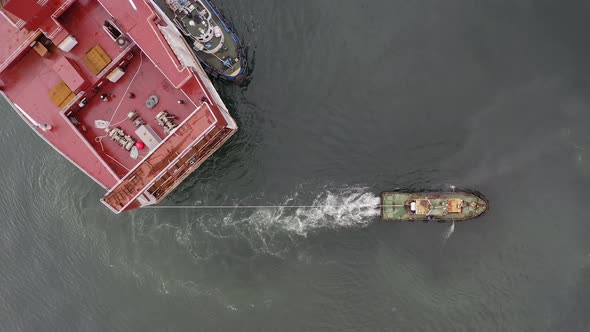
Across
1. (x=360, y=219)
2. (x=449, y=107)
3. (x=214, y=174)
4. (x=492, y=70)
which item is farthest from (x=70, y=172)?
(x=492, y=70)

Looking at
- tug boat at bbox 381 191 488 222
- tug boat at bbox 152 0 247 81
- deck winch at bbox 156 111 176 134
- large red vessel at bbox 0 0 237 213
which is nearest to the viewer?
large red vessel at bbox 0 0 237 213

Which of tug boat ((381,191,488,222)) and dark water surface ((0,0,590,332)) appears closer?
dark water surface ((0,0,590,332))

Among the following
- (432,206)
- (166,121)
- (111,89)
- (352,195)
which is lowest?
(432,206)

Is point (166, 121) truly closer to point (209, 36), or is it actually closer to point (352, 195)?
point (209, 36)

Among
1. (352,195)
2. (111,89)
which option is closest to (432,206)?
(352,195)

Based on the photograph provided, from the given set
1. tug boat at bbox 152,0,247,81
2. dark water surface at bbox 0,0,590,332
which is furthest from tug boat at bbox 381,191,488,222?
tug boat at bbox 152,0,247,81

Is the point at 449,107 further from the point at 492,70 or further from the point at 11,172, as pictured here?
the point at 11,172

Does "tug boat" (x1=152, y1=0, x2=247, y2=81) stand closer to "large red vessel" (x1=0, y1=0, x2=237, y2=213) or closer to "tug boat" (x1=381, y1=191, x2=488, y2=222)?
"large red vessel" (x1=0, y1=0, x2=237, y2=213)
